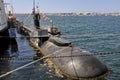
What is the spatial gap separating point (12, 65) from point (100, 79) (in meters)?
10.3

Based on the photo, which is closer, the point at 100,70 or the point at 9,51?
the point at 100,70

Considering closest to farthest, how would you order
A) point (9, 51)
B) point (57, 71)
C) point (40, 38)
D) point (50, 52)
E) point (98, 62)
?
point (98, 62)
point (57, 71)
point (50, 52)
point (40, 38)
point (9, 51)

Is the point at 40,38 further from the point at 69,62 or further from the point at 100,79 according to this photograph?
the point at 100,79

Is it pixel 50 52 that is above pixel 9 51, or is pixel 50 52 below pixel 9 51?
above

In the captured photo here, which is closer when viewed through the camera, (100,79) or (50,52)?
(100,79)

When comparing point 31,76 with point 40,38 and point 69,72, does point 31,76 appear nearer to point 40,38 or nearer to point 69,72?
point 69,72

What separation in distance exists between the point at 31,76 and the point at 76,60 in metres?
4.20

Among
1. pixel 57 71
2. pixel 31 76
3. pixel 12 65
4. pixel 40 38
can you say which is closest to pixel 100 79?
pixel 57 71

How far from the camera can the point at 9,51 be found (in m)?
33.8

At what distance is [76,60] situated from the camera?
19.1m

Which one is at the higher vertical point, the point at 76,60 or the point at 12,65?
the point at 76,60

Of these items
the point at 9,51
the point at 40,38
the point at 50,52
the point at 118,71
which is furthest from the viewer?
the point at 9,51

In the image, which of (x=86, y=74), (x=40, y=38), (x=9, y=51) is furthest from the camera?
(x=9, y=51)

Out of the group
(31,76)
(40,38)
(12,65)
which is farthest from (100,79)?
(40,38)
